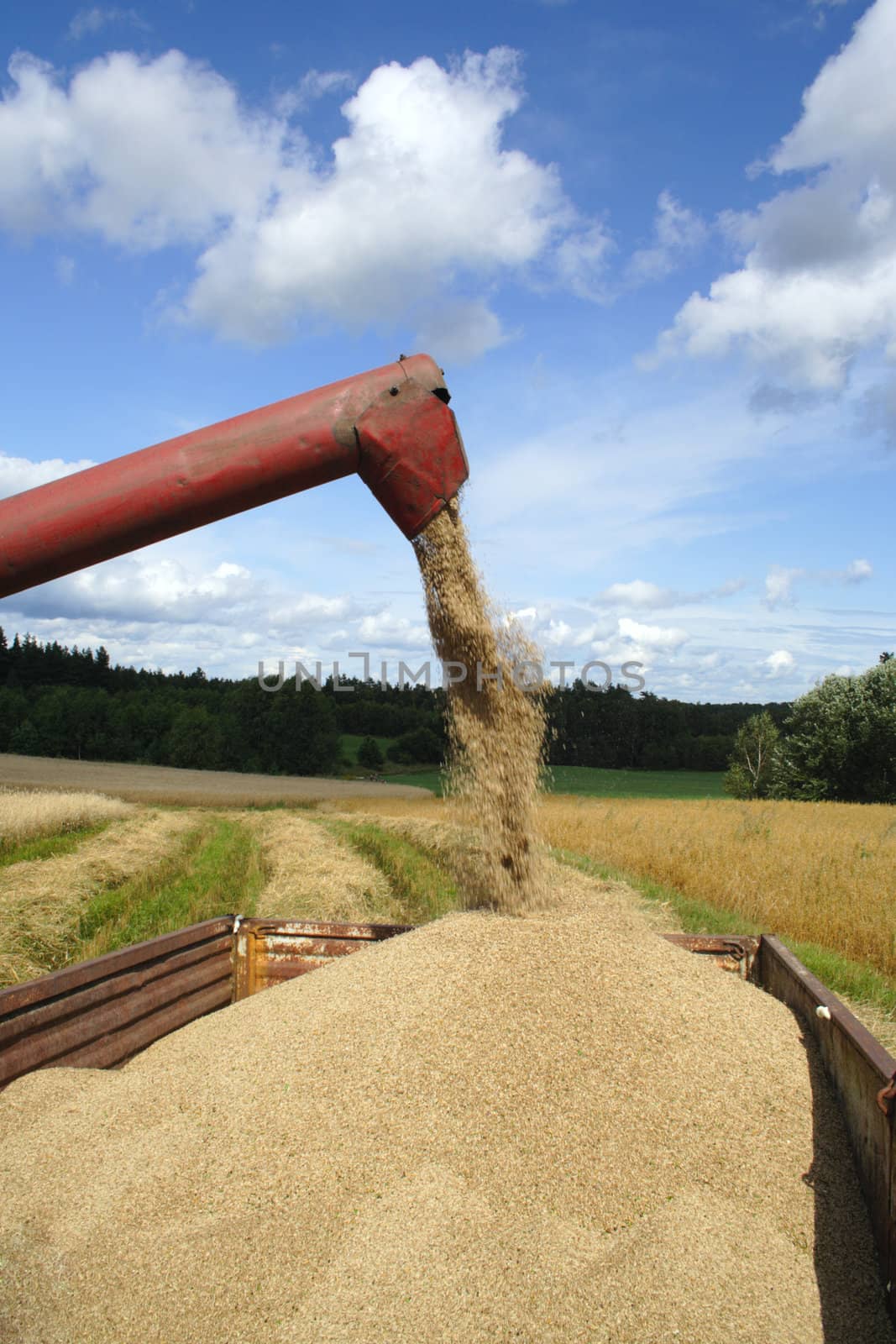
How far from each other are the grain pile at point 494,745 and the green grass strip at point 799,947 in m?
2.10

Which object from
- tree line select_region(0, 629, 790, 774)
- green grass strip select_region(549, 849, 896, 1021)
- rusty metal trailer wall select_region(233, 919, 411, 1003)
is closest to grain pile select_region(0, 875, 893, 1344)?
rusty metal trailer wall select_region(233, 919, 411, 1003)

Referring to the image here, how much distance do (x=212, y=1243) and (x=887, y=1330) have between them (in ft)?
5.28

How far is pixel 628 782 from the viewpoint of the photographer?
38.3 meters

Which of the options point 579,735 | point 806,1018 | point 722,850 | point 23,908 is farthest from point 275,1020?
point 579,735

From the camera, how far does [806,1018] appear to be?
3.04m

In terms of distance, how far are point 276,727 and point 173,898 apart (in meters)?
43.3

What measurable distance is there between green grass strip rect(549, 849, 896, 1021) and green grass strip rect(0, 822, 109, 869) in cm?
716

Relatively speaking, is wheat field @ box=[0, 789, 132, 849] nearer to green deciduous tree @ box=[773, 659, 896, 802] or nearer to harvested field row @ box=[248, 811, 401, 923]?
harvested field row @ box=[248, 811, 401, 923]

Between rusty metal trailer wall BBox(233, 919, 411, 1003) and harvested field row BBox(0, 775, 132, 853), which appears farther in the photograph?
harvested field row BBox(0, 775, 132, 853)

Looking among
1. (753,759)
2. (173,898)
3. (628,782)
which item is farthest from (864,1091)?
(628,782)

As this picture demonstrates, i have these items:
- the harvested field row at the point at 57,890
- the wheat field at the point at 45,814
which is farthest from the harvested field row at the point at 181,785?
the harvested field row at the point at 57,890

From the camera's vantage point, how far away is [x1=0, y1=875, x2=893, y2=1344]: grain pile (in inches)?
77.1

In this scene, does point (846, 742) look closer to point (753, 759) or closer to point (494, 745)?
point (753, 759)

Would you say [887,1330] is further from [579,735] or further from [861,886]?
[579,735]
